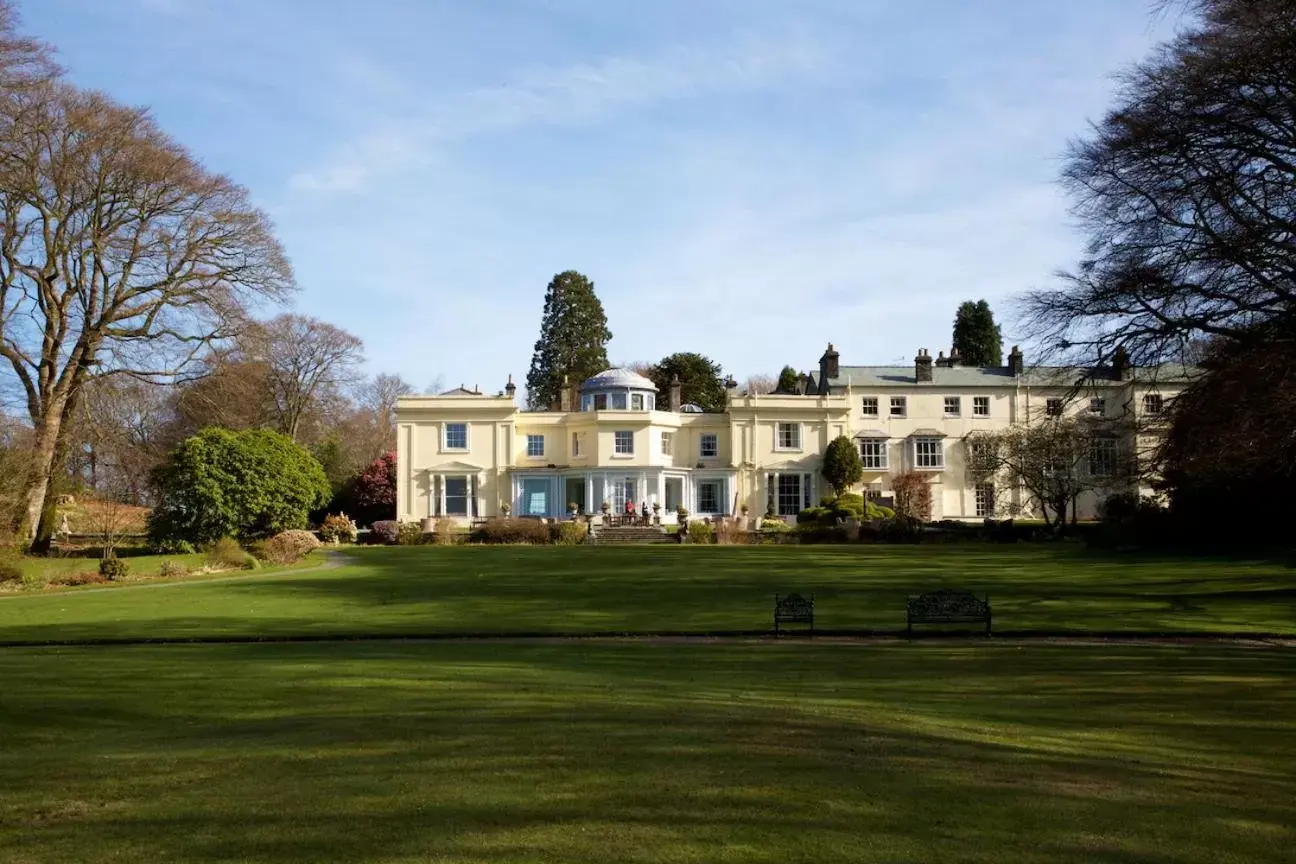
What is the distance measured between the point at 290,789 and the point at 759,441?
50284mm

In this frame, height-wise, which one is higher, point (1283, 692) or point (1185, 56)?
point (1185, 56)

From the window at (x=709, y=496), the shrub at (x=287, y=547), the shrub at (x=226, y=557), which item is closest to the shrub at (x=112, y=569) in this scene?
the shrub at (x=226, y=557)

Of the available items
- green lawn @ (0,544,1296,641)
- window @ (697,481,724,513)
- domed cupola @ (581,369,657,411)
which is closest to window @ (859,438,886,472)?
window @ (697,481,724,513)

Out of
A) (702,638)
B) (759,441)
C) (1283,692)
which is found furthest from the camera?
(759,441)

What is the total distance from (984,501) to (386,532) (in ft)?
101

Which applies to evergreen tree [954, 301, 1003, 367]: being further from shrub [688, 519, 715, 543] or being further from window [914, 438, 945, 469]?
shrub [688, 519, 715, 543]

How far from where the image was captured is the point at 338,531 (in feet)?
160

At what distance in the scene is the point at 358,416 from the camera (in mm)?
88000

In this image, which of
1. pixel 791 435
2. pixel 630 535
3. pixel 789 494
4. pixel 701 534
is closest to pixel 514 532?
pixel 630 535

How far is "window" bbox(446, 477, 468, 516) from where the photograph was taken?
5603 cm

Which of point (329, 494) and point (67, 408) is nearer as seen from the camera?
point (67, 408)

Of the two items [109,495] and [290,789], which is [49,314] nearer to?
[109,495]

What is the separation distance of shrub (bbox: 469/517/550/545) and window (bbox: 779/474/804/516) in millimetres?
14650

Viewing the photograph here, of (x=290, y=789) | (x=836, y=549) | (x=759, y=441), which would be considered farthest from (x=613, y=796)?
(x=759, y=441)
